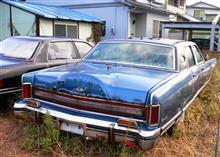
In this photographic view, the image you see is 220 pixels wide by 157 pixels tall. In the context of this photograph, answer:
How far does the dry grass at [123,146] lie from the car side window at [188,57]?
0.93 m

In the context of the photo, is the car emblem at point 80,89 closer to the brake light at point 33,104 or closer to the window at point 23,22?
the brake light at point 33,104

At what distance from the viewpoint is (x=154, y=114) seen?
328 centimetres

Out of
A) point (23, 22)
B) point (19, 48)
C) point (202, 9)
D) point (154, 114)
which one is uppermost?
point (202, 9)

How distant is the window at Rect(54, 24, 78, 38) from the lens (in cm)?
1433

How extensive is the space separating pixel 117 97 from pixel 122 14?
13885 millimetres

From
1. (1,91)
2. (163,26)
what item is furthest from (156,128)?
(163,26)

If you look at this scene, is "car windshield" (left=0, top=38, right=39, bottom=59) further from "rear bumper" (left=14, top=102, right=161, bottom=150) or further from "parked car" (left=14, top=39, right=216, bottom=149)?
"rear bumper" (left=14, top=102, right=161, bottom=150)

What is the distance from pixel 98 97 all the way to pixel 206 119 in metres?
2.97

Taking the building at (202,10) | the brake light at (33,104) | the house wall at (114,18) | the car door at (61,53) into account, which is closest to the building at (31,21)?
the house wall at (114,18)

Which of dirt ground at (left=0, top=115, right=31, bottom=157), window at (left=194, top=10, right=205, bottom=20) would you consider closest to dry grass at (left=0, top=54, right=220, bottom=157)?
dirt ground at (left=0, top=115, right=31, bottom=157)

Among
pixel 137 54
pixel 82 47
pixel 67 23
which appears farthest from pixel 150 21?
pixel 137 54

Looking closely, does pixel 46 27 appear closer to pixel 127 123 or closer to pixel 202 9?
pixel 127 123

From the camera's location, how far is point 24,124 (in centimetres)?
448

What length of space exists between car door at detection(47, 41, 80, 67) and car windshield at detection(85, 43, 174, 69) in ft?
3.50
